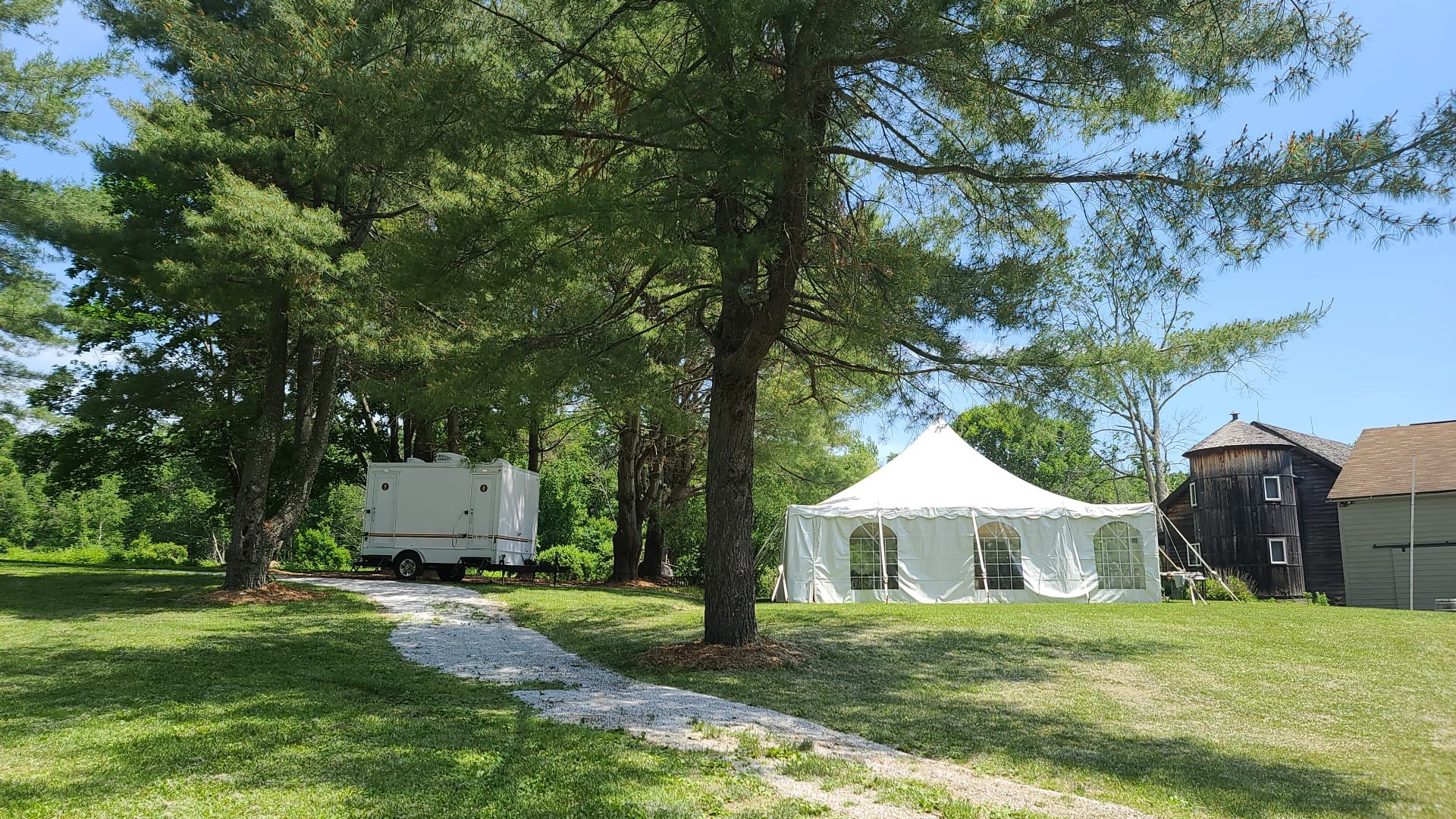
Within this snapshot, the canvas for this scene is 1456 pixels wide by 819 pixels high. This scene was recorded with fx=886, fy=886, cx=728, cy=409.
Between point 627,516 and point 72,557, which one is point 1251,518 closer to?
point 627,516

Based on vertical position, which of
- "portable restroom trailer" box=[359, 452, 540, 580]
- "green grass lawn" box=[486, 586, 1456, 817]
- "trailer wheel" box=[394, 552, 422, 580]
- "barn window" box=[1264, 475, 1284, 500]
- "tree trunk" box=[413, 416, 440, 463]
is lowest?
"green grass lawn" box=[486, 586, 1456, 817]

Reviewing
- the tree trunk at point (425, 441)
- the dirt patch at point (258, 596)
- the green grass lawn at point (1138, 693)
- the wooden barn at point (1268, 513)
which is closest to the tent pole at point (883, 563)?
the green grass lawn at point (1138, 693)

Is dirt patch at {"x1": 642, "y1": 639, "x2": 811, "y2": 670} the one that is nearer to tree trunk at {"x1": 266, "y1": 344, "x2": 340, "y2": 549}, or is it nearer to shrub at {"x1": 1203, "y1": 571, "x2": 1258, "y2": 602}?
tree trunk at {"x1": 266, "y1": 344, "x2": 340, "y2": 549}

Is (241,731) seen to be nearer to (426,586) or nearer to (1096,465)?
(426,586)

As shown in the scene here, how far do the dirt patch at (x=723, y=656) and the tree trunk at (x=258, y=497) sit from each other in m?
7.53

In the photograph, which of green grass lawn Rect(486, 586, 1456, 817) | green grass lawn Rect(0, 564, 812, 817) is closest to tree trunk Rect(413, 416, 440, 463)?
green grass lawn Rect(486, 586, 1456, 817)

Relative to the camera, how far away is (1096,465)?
44.0 meters

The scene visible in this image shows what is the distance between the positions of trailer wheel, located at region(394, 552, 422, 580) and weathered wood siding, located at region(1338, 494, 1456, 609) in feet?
68.7

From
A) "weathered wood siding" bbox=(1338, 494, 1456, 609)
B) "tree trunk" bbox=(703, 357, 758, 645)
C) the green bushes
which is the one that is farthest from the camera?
the green bushes

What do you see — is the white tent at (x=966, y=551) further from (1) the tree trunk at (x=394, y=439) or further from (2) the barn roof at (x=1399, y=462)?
(1) the tree trunk at (x=394, y=439)

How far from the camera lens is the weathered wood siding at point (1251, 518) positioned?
77.9ft

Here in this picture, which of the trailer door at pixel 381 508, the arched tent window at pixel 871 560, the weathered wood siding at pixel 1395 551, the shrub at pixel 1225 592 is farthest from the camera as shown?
the weathered wood siding at pixel 1395 551

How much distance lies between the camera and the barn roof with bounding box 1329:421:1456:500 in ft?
64.7

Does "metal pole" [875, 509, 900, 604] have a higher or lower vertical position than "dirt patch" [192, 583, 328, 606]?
higher
